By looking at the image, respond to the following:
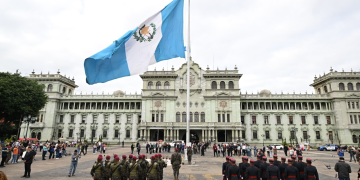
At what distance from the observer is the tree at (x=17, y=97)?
1414 inches

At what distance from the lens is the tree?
35906 millimetres

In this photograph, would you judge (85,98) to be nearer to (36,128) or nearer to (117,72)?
(36,128)

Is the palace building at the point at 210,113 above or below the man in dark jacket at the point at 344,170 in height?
above

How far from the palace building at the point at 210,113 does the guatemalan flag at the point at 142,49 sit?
41.4 metres

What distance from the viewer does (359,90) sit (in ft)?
194

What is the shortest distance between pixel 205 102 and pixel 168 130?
12.3 metres

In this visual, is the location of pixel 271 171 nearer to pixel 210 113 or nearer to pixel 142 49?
pixel 142 49

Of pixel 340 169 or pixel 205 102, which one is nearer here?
pixel 340 169

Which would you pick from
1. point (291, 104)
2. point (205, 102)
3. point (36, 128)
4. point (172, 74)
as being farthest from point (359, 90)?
point (36, 128)

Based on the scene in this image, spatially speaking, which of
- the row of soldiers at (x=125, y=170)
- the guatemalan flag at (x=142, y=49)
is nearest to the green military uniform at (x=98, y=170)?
the row of soldiers at (x=125, y=170)

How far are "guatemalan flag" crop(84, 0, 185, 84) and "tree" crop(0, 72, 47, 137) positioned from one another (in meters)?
32.5

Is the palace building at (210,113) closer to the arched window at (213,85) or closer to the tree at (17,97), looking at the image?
Answer: the arched window at (213,85)

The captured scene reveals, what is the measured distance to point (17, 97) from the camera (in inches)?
1447

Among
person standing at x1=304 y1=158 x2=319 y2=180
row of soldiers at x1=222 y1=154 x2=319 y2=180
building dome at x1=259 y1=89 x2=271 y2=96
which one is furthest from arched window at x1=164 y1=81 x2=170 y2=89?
person standing at x1=304 y1=158 x2=319 y2=180
